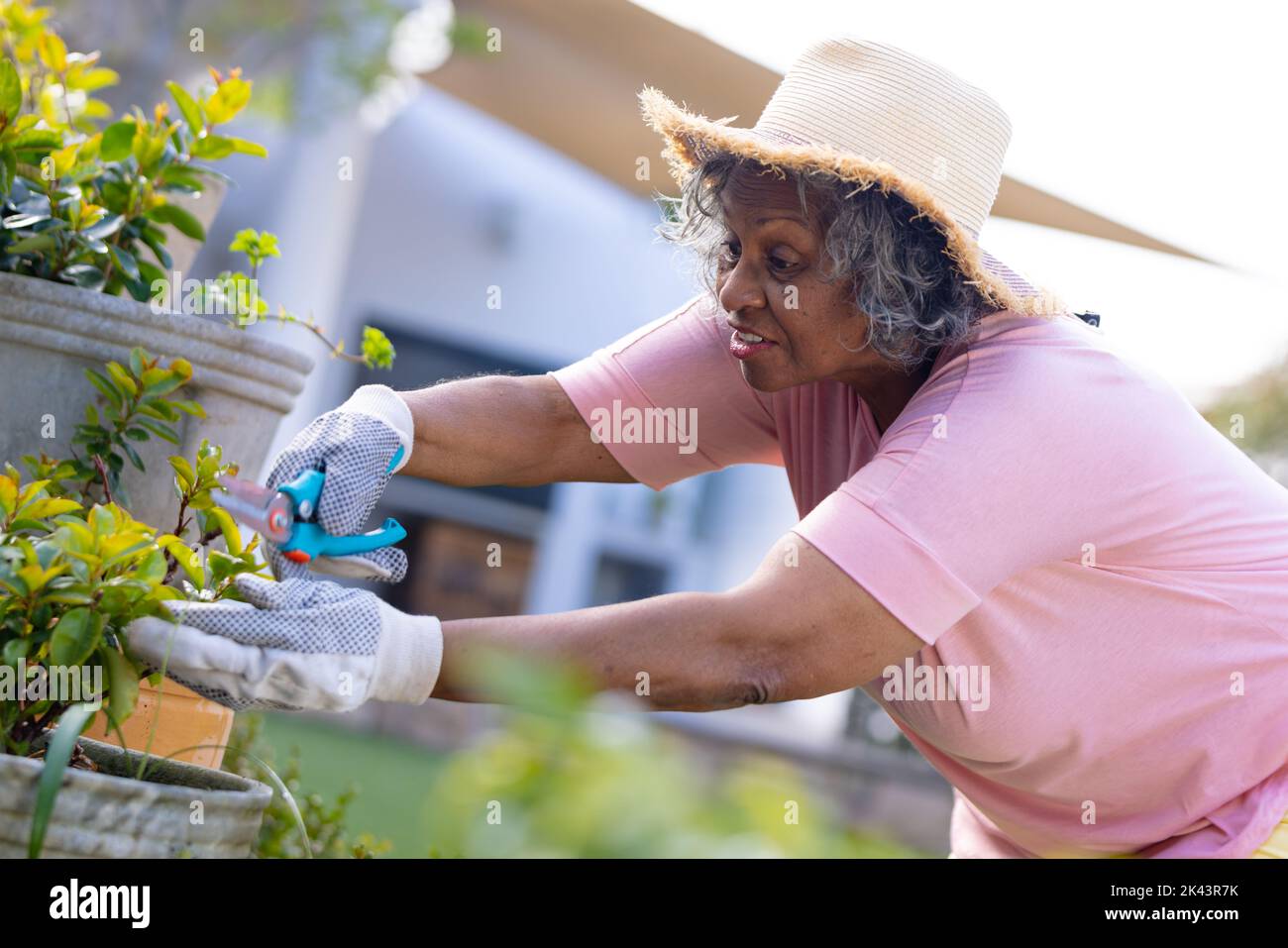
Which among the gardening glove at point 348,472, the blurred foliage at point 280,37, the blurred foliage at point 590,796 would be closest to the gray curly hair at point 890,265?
the gardening glove at point 348,472

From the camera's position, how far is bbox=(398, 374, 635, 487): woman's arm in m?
1.74

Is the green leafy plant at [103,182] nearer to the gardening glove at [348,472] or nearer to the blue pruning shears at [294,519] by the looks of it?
the gardening glove at [348,472]

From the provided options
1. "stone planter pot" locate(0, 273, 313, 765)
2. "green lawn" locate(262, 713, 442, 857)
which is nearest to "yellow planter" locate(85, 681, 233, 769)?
"stone planter pot" locate(0, 273, 313, 765)

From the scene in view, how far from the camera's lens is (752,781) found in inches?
18.8

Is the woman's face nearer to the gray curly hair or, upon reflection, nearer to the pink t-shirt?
the gray curly hair

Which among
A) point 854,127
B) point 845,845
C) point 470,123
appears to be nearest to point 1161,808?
point 854,127

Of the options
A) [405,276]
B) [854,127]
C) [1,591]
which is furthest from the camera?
[405,276]

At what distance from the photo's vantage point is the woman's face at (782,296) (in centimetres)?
155

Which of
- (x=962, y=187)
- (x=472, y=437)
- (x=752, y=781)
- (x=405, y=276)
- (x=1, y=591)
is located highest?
(x=405, y=276)

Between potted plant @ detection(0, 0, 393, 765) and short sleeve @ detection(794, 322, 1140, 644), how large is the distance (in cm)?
84

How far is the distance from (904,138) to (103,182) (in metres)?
Result: 1.13

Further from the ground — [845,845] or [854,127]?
[854,127]
